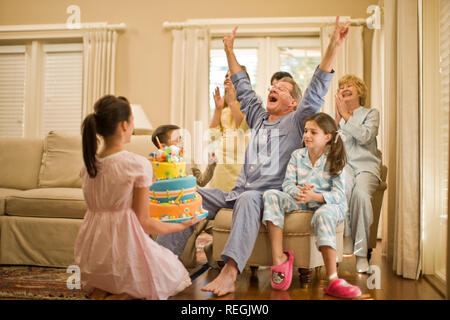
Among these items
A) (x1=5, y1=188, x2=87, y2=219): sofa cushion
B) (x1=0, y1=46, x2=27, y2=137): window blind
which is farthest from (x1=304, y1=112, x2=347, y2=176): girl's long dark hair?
(x1=0, y1=46, x2=27, y2=137): window blind

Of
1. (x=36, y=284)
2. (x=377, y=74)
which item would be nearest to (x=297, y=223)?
(x=36, y=284)

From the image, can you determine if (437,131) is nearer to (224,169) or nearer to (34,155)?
(224,169)

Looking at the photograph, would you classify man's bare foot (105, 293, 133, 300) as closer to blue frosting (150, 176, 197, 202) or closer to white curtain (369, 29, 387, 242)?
blue frosting (150, 176, 197, 202)

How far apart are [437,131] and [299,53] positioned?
252 centimetres

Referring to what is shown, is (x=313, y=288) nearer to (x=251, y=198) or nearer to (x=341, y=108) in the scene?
(x=251, y=198)

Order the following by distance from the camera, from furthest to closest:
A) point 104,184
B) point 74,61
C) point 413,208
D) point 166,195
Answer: point 74,61, point 413,208, point 166,195, point 104,184

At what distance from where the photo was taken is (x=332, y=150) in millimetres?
2172

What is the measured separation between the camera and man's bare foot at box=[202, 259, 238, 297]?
1851mm

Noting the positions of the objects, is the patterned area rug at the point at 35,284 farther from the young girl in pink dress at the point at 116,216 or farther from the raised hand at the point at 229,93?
the raised hand at the point at 229,93

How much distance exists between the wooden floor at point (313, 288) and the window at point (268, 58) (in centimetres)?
268

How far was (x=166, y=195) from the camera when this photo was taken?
67.5 inches

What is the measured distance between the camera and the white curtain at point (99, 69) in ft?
15.7
